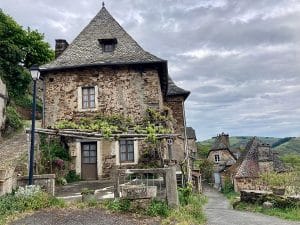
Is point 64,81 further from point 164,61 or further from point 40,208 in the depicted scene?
point 40,208

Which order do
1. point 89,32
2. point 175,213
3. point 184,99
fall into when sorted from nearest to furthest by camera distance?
point 175,213
point 89,32
point 184,99

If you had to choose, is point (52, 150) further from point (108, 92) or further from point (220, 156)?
point (220, 156)

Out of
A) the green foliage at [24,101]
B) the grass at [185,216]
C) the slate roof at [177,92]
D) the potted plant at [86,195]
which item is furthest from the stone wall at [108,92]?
the green foliage at [24,101]

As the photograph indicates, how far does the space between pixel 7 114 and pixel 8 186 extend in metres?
11.2

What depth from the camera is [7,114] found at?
2011 centimetres

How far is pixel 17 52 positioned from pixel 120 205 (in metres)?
19.5

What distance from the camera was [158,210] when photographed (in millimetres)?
8820

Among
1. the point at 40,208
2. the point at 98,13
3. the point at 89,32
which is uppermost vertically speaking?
the point at 98,13

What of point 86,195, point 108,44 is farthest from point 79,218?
point 108,44

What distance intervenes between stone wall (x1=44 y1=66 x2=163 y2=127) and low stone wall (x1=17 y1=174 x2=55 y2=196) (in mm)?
6569

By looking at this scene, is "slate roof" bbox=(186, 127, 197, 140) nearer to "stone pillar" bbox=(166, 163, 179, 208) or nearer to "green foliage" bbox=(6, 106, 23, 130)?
"green foliage" bbox=(6, 106, 23, 130)

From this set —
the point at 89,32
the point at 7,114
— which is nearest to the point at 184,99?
the point at 89,32

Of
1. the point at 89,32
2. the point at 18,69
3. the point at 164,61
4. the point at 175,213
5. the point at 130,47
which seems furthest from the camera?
the point at 18,69

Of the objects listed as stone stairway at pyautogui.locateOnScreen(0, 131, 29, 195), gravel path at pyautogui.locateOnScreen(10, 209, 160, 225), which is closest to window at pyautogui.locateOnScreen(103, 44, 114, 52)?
stone stairway at pyautogui.locateOnScreen(0, 131, 29, 195)
